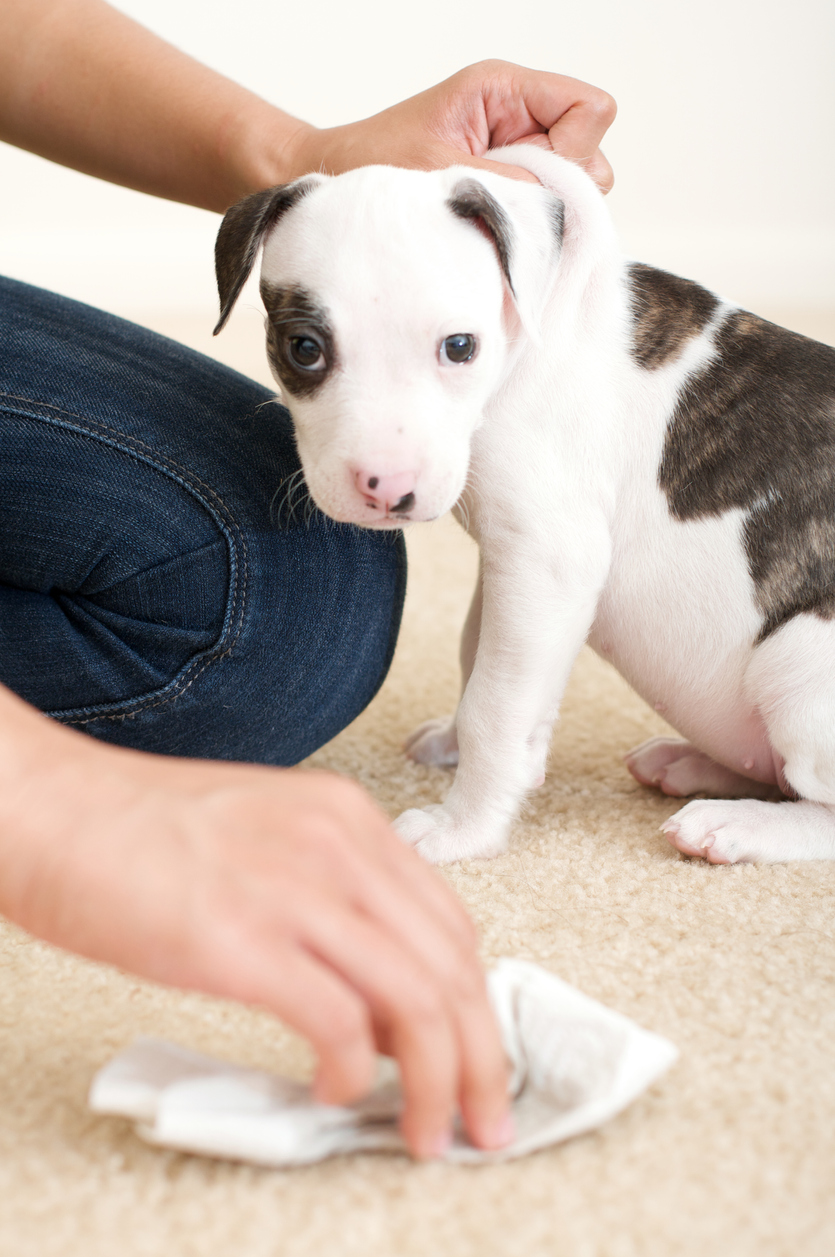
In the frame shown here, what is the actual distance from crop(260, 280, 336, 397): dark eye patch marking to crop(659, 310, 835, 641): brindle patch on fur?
459mm

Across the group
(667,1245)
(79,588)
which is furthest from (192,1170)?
(79,588)

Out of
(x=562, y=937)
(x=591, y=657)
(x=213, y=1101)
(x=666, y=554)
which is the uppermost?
(x=666, y=554)

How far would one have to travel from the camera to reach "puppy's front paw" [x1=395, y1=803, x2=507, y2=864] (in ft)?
4.65

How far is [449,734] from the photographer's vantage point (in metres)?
1.79

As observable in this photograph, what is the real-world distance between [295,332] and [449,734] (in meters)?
0.74

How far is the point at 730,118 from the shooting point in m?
4.87

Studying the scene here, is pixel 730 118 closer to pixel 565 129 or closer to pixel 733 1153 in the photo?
pixel 565 129

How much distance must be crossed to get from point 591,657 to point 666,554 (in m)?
0.93

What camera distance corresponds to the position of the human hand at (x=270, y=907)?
671 millimetres

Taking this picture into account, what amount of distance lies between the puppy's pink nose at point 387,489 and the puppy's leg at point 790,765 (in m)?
0.52

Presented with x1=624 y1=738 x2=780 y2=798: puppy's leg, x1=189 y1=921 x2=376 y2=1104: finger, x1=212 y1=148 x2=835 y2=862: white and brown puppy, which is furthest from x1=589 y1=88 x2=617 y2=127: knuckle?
x1=189 y1=921 x2=376 y2=1104: finger

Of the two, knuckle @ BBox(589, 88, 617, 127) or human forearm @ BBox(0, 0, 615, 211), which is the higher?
knuckle @ BBox(589, 88, 617, 127)

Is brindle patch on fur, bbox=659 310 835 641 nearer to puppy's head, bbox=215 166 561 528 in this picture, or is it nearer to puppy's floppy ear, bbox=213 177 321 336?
puppy's head, bbox=215 166 561 528

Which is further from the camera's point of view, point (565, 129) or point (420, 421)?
point (565, 129)
